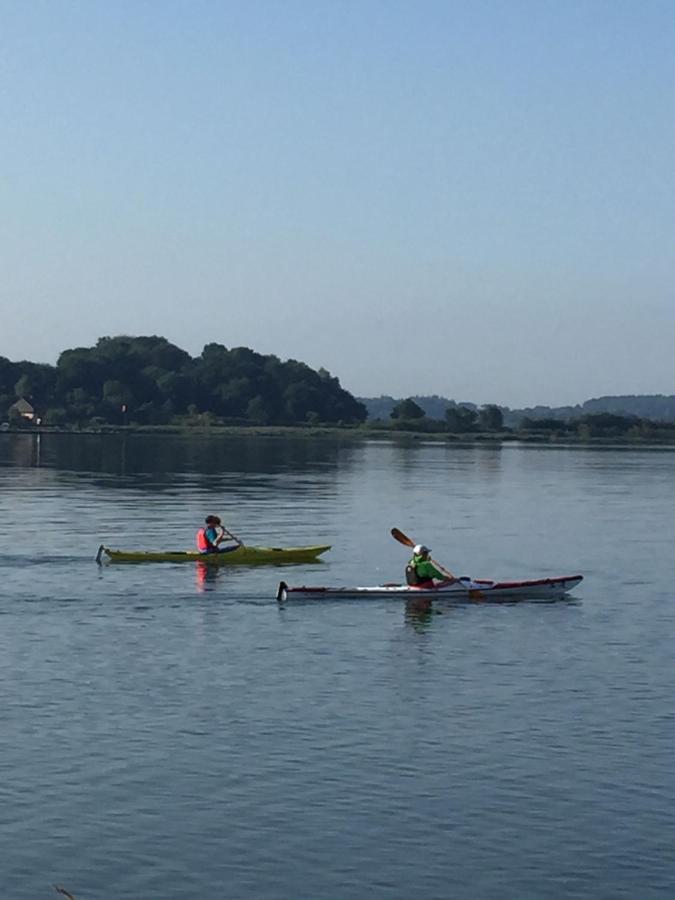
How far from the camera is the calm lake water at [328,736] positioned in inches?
918

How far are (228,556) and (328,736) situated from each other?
30649 mm

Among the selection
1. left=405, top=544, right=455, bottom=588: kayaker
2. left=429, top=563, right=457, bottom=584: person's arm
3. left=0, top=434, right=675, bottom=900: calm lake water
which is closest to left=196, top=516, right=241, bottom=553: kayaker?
left=0, top=434, right=675, bottom=900: calm lake water

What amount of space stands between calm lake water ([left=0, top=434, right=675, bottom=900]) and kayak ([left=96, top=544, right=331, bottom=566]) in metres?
0.70

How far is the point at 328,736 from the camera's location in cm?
3100

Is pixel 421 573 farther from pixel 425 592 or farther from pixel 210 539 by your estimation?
pixel 210 539

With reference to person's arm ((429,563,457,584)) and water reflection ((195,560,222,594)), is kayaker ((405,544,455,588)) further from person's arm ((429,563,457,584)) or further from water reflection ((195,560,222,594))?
water reflection ((195,560,222,594))

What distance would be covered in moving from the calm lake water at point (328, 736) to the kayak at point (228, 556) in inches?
27.5

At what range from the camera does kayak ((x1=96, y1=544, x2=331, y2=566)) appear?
60406mm

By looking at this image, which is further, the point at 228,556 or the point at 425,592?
the point at 228,556

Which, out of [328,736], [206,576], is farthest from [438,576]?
[328,736]

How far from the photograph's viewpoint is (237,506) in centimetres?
9675

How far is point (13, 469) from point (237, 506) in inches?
2297

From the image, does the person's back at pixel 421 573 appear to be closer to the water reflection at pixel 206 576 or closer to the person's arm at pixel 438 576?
the person's arm at pixel 438 576

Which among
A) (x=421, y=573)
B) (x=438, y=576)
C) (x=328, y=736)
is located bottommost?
(x=328, y=736)
